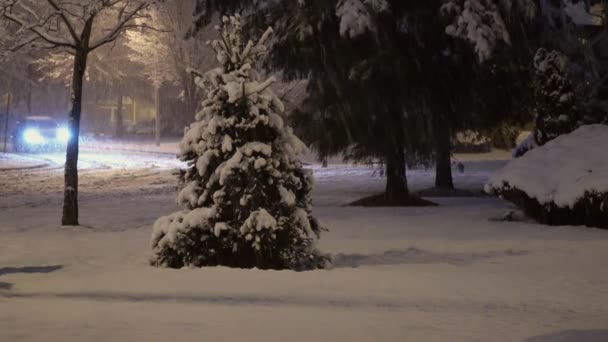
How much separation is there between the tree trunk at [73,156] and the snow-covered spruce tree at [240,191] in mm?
5108

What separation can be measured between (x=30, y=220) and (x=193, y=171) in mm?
7283

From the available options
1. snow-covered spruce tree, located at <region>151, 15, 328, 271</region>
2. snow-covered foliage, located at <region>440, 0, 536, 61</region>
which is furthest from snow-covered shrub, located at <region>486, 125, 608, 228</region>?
snow-covered spruce tree, located at <region>151, 15, 328, 271</region>

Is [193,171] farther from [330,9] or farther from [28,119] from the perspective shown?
[28,119]

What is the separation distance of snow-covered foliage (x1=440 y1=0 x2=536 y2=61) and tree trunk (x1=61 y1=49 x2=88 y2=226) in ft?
23.4

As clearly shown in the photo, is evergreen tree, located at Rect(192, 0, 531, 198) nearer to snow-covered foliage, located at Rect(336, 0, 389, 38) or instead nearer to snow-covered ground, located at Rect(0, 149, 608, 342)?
snow-covered foliage, located at Rect(336, 0, 389, 38)

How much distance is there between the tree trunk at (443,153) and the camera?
16.8 metres

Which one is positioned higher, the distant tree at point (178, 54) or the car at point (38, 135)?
the distant tree at point (178, 54)

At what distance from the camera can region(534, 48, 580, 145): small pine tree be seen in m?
14.4

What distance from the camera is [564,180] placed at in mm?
12852

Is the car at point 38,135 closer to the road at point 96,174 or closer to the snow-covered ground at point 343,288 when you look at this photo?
the road at point 96,174

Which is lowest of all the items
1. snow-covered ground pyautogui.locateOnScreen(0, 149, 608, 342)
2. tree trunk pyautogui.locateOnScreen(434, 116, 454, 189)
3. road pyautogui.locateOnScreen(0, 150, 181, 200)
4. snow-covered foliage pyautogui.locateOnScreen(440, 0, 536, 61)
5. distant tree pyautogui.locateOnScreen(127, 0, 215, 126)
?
snow-covered ground pyautogui.locateOnScreen(0, 149, 608, 342)

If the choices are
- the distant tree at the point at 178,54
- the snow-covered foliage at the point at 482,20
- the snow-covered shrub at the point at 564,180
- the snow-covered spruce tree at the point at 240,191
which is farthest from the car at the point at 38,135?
the snow-covered spruce tree at the point at 240,191

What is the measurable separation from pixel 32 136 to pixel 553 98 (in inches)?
1594

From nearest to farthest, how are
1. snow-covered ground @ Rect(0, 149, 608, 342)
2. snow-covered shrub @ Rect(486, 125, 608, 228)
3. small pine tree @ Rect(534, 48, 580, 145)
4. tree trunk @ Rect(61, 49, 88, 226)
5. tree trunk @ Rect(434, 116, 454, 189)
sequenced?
snow-covered ground @ Rect(0, 149, 608, 342) < snow-covered shrub @ Rect(486, 125, 608, 228) < tree trunk @ Rect(61, 49, 88, 226) < small pine tree @ Rect(534, 48, 580, 145) < tree trunk @ Rect(434, 116, 454, 189)
